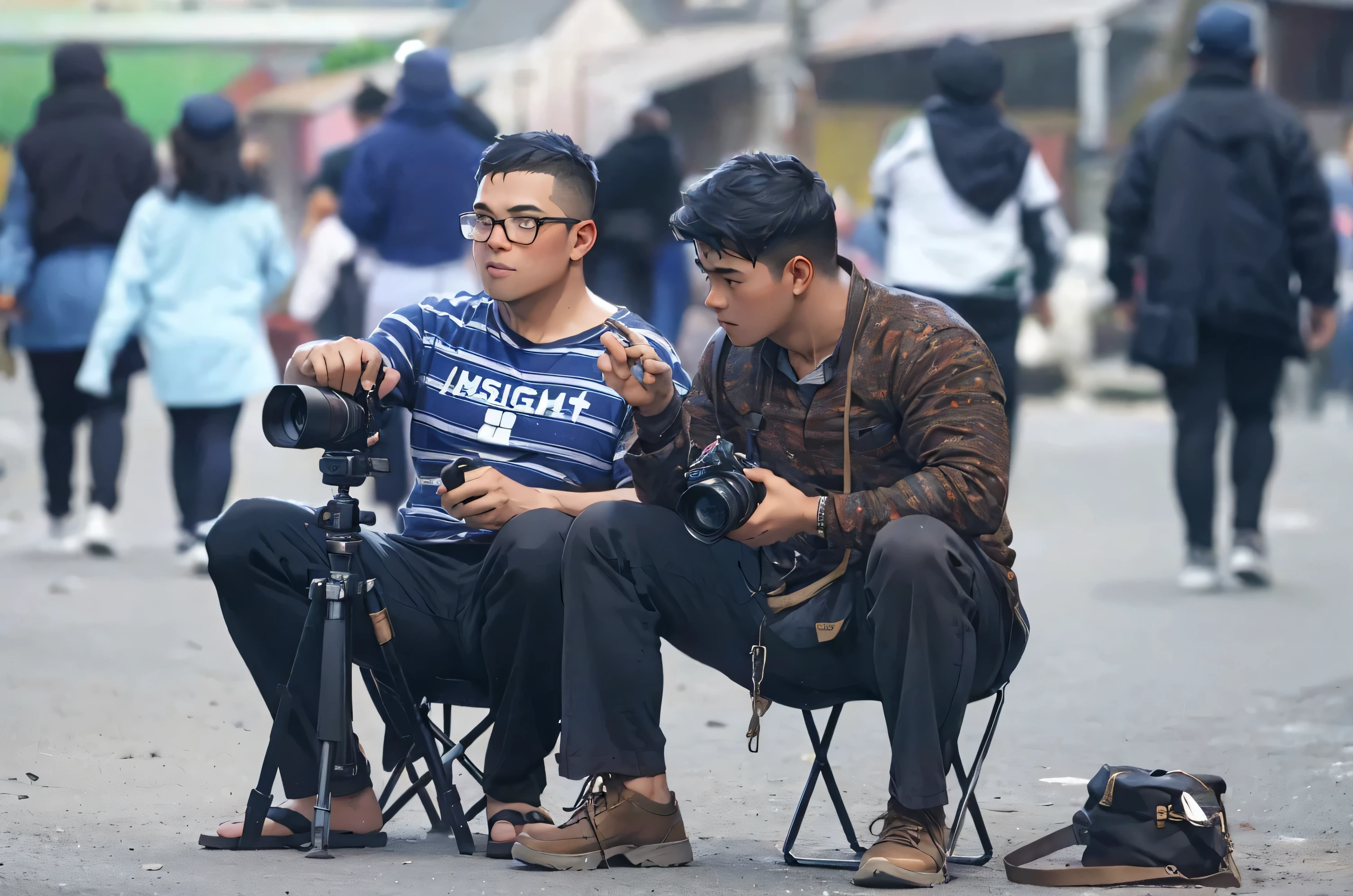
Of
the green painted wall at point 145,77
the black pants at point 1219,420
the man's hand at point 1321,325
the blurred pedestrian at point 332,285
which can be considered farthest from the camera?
the green painted wall at point 145,77

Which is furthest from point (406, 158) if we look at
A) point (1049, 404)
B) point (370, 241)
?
point (1049, 404)

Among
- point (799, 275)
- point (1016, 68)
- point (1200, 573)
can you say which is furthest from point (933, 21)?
point (799, 275)

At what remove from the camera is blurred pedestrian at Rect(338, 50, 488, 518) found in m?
7.38

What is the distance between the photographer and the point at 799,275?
11.0 feet

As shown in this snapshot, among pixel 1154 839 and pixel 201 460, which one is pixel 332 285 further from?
pixel 1154 839

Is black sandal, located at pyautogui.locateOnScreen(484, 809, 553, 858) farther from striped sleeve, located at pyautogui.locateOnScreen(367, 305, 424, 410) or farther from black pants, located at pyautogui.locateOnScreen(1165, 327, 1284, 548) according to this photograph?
black pants, located at pyautogui.locateOnScreen(1165, 327, 1284, 548)

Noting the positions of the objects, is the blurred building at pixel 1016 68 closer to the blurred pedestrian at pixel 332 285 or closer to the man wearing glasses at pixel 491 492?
the blurred pedestrian at pixel 332 285

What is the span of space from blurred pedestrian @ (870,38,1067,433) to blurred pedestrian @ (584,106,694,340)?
1725mm

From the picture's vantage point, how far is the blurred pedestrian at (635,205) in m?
8.77

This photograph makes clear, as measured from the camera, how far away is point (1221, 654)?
579 centimetres

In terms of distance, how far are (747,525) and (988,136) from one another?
14.0ft

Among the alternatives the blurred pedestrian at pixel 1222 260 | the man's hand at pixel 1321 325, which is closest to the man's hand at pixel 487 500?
the blurred pedestrian at pixel 1222 260

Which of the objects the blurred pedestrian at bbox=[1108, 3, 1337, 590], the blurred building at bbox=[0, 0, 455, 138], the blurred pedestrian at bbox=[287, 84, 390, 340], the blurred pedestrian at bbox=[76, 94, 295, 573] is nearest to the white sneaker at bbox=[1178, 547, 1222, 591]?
the blurred pedestrian at bbox=[1108, 3, 1337, 590]

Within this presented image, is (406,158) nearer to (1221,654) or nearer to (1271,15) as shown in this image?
(1221,654)
